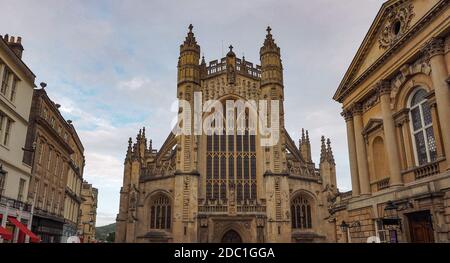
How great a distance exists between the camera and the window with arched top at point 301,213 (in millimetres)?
34594

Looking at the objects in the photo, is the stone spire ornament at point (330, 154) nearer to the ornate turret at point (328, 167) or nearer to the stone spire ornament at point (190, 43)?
the ornate turret at point (328, 167)

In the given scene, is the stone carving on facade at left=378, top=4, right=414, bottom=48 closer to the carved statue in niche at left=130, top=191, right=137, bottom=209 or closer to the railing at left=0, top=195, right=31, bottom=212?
the railing at left=0, top=195, right=31, bottom=212

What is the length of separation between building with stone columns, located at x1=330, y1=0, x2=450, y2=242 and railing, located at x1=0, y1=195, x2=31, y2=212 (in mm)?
17538

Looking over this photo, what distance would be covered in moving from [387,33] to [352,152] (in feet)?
21.3

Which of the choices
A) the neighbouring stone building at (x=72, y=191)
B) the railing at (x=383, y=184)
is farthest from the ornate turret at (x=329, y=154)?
the neighbouring stone building at (x=72, y=191)

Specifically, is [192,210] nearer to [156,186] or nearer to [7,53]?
[156,186]

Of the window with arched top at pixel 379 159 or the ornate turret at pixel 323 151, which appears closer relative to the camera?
the window with arched top at pixel 379 159

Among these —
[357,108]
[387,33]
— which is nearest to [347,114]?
[357,108]

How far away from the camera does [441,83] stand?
12859mm

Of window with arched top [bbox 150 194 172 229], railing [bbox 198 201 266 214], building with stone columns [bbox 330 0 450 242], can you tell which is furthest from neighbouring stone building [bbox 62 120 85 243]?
building with stone columns [bbox 330 0 450 242]

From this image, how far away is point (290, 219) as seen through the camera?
107 ft

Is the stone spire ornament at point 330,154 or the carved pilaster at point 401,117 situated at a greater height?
the stone spire ornament at point 330,154

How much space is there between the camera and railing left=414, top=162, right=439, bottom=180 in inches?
529
